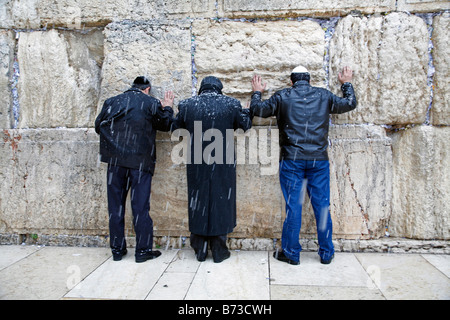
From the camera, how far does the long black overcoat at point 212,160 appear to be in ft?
10.3

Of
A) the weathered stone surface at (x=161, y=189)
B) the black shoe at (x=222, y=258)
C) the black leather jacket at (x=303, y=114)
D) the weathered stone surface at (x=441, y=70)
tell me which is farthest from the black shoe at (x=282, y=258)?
the weathered stone surface at (x=441, y=70)

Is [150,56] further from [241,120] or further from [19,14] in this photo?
[19,14]

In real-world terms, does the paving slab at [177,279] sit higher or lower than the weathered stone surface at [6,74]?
lower

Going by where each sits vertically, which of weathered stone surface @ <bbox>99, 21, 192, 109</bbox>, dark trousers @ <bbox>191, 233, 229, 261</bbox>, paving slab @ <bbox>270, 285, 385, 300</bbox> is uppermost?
weathered stone surface @ <bbox>99, 21, 192, 109</bbox>

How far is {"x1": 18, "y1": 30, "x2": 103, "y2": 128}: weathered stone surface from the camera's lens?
376 centimetres

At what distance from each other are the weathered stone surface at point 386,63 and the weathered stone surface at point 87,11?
1460 mm

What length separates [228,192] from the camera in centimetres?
319

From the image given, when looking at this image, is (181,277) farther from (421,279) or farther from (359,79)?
(359,79)

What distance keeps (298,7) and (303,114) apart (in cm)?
120

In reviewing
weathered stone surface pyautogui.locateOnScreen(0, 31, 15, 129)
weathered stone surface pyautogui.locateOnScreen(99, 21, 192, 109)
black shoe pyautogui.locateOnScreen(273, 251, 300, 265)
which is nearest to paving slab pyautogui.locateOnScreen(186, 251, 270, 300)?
black shoe pyautogui.locateOnScreen(273, 251, 300, 265)

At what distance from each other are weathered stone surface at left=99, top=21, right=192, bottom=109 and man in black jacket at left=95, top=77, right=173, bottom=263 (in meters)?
0.42

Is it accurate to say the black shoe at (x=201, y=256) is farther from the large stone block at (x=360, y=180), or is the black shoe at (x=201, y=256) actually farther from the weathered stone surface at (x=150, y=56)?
the weathered stone surface at (x=150, y=56)

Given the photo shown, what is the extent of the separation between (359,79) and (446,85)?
0.84 m

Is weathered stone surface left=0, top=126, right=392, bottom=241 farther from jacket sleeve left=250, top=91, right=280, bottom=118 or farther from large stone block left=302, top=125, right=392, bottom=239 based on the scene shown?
jacket sleeve left=250, top=91, right=280, bottom=118
